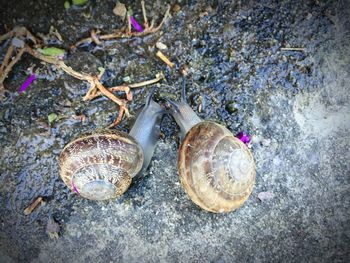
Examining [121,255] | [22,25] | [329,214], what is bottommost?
[329,214]

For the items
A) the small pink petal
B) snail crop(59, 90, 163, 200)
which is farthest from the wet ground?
snail crop(59, 90, 163, 200)

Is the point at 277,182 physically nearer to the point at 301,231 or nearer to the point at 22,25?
the point at 301,231

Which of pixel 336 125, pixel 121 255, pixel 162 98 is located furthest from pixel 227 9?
pixel 121 255

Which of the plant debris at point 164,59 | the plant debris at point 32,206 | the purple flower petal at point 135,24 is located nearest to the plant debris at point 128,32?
the purple flower petal at point 135,24

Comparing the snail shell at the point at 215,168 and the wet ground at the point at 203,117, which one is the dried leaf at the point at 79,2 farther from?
the snail shell at the point at 215,168

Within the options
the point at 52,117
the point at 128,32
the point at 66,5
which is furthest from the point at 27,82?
the point at 128,32

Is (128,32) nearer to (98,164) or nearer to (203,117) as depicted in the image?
(203,117)
